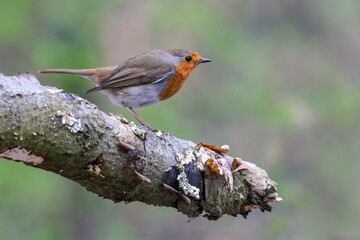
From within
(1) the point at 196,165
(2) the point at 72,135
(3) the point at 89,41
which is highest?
(3) the point at 89,41

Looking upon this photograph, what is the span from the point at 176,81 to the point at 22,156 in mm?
2602

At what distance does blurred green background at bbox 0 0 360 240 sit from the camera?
7.25 metres

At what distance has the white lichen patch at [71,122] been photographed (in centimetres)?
235

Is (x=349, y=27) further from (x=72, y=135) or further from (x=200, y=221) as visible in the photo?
(x=72, y=135)

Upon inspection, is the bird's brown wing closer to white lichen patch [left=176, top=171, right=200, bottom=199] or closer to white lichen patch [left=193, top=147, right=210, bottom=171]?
white lichen patch [left=193, top=147, right=210, bottom=171]

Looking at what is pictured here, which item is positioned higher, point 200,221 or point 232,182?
point 200,221

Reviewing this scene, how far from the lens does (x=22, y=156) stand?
233cm

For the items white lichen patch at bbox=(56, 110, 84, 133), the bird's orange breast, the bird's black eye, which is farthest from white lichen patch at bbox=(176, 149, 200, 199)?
the bird's black eye

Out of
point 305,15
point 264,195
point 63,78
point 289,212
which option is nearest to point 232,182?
point 264,195

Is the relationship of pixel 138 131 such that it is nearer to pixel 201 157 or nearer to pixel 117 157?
pixel 117 157

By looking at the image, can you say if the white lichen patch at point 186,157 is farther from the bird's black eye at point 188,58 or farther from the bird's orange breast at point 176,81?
the bird's black eye at point 188,58

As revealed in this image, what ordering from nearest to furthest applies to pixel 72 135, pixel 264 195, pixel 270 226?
pixel 72 135 → pixel 264 195 → pixel 270 226

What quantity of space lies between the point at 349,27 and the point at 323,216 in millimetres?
4358

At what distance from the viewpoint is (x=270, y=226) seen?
6.41 metres
